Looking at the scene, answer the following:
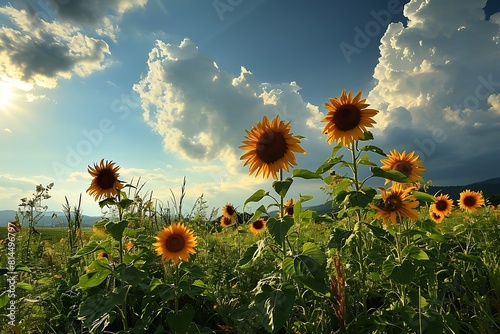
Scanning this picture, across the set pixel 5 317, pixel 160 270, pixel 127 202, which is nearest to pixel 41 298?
pixel 5 317

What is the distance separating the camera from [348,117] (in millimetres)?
3516

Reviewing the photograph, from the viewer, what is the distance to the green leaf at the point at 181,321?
320 centimetres

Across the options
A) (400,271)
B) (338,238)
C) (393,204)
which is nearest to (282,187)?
(338,238)

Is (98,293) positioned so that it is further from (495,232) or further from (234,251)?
(495,232)

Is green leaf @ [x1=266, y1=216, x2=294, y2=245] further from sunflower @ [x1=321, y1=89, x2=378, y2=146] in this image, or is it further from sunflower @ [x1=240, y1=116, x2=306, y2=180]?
sunflower @ [x1=321, y1=89, x2=378, y2=146]

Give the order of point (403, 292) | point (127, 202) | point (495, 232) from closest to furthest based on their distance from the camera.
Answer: point (403, 292) < point (127, 202) < point (495, 232)

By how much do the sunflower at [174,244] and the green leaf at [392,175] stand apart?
2.06m

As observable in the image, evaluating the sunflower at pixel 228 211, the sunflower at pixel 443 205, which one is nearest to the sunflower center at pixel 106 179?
the sunflower at pixel 228 211

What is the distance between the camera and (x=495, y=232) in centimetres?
537

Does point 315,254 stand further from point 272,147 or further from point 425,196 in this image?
point 425,196

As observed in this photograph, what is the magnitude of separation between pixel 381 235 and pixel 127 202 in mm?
2377

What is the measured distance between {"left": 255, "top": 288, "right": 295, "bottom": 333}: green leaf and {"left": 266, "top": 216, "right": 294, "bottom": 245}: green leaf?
37cm

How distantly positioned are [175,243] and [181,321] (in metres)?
0.85

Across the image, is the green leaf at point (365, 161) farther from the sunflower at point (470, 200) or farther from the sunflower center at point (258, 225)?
the sunflower at point (470, 200)
